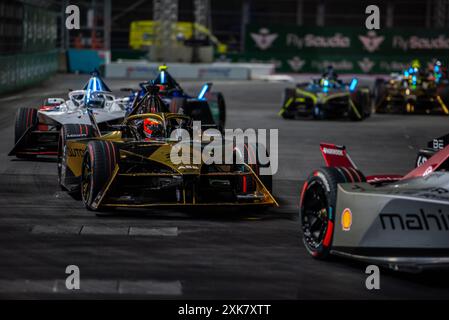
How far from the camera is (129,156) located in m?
12.0

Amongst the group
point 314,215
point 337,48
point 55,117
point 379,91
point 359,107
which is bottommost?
point 359,107

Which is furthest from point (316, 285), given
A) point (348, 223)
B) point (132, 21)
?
point (132, 21)

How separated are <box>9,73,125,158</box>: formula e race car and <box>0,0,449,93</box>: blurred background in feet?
57.9

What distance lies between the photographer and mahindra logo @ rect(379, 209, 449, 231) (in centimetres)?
787

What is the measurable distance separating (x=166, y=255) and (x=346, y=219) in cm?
165

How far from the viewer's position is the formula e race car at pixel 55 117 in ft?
56.6

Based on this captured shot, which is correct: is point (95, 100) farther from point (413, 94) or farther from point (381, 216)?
point (413, 94)

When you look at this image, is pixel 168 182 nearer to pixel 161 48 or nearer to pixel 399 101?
pixel 399 101

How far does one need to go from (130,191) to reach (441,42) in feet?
151

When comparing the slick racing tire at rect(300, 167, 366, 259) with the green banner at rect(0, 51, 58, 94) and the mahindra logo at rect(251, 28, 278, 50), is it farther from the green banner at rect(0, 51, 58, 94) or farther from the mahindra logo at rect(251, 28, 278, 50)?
the mahindra logo at rect(251, 28, 278, 50)

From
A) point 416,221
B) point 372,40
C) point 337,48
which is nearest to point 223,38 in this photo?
point 337,48

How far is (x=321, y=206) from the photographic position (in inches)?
362

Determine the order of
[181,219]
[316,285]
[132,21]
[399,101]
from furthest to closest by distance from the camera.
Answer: [132,21] < [399,101] < [181,219] < [316,285]

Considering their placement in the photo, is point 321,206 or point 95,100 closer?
point 321,206
